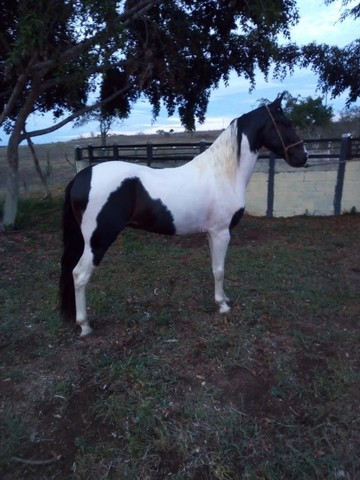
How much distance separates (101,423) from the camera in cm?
259

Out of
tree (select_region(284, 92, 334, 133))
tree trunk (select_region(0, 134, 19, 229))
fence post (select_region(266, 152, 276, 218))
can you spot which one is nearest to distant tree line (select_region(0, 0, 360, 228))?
tree trunk (select_region(0, 134, 19, 229))

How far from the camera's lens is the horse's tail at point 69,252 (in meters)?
3.39

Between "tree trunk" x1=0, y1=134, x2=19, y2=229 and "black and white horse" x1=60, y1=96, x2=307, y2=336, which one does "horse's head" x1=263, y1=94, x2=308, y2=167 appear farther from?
"tree trunk" x1=0, y1=134, x2=19, y2=229

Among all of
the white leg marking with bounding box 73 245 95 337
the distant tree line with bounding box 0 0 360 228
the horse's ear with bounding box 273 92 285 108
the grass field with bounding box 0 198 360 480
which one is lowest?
the grass field with bounding box 0 198 360 480

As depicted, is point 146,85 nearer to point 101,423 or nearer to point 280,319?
point 280,319

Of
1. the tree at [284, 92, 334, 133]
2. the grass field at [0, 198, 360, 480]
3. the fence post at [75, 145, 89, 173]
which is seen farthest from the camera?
the tree at [284, 92, 334, 133]

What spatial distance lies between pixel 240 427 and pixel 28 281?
3570 mm

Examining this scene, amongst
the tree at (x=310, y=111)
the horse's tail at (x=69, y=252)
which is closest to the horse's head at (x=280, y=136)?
the horse's tail at (x=69, y=252)

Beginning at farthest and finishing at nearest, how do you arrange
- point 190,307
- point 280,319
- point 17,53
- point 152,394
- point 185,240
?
point 185,240, point 17,53, point 190,307, point 280,319, point 152,394

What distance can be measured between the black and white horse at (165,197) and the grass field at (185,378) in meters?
0.57

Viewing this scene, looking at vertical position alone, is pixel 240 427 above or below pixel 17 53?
below

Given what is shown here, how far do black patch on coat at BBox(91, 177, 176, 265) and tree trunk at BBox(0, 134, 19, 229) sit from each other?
508 centimetres

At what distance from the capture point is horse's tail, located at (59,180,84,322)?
3395 mm

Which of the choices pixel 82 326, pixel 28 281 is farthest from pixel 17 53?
pixel 82 326
